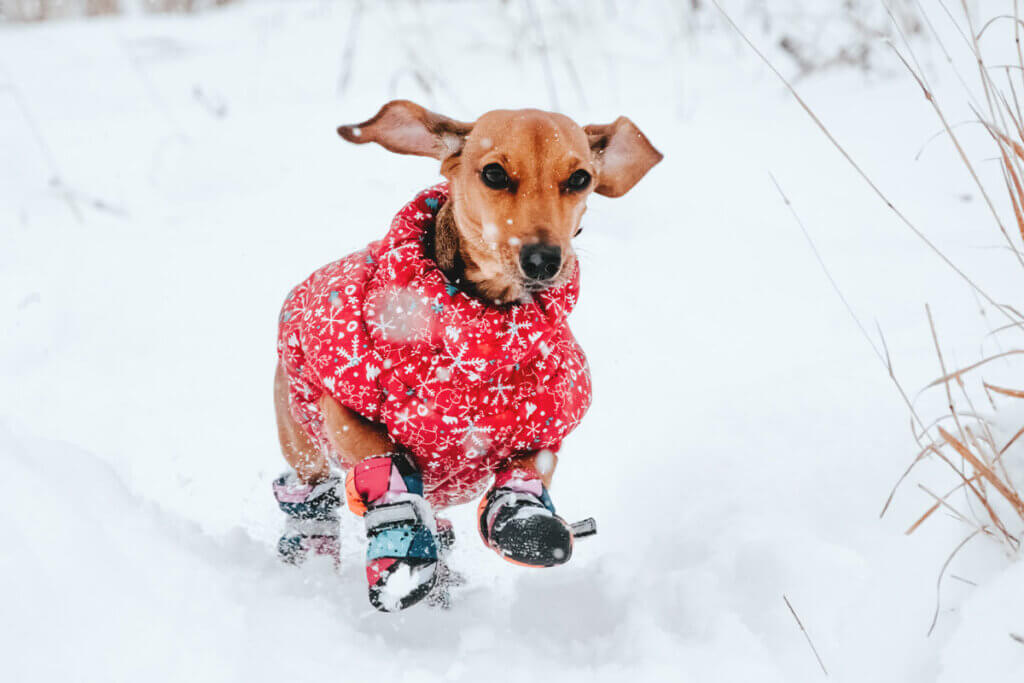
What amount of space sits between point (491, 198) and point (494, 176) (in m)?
0.06

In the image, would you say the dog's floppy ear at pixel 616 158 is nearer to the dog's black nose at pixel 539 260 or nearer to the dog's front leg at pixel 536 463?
the dog's black nose at pixel 539 260

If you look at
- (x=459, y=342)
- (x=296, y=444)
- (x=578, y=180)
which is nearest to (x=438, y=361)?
(x=459, y=342)

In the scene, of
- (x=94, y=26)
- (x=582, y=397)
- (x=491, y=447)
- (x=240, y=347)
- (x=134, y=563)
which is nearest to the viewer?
(x=134, y=563)

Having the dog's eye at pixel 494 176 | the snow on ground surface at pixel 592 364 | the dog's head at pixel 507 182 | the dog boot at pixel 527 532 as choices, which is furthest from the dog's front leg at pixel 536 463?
the dog's eye at pixel 494 176

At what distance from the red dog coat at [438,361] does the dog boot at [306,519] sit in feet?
1.63

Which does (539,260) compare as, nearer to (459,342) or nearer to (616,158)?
(459,342)

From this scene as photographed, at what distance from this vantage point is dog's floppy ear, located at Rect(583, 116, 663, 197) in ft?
6.51

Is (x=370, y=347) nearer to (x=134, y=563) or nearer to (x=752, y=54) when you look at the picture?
(x=134, y=563)

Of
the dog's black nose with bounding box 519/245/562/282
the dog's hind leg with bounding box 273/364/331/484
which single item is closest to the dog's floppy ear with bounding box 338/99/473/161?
the dog's black nose with bounding box 519/245/562/282

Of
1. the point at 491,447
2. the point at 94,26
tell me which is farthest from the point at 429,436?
the point at 94,26

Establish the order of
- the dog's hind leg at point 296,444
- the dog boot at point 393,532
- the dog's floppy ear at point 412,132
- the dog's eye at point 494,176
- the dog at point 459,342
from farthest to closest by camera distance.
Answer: the dog's hind leg at point 296,444
the dog's floppy ear at point 412,132
the dog's eye at point 494,176
the dog at point 459,342
the dog boot at point 393,532

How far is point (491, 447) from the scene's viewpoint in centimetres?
169

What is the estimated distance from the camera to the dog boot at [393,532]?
1.39 m

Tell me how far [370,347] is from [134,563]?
68cm
